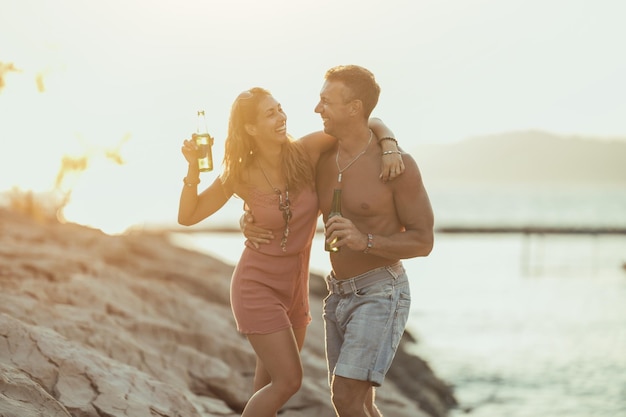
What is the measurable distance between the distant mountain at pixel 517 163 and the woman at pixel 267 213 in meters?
174

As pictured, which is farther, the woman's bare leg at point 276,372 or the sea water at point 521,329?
the sea water at point 521,329

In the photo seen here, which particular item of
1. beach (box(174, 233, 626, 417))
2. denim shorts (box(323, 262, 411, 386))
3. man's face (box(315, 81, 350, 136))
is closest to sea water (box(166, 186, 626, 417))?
beach (box(174, 233, 626, 417))

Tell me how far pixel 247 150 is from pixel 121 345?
235 centimetres

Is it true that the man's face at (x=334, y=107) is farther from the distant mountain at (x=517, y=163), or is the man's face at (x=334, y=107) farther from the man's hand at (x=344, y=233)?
the distant mountain at (x=517, y=163)

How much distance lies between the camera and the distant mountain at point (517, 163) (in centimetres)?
17962

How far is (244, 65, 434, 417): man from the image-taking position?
13.7 ft

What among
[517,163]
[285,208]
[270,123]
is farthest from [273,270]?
[517,163]

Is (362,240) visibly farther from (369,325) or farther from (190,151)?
(190,151)

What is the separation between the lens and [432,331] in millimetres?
18062

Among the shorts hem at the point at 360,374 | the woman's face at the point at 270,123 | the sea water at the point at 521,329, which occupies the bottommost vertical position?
the sea water at the point at 521,329

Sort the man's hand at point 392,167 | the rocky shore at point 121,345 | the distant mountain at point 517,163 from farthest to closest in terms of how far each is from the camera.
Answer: the distant mountain at point 517,163 < the rocky shore at point 121,345 < the man's hand at point 392,167

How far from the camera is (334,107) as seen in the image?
4398mm

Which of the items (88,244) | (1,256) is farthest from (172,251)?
(1,256)

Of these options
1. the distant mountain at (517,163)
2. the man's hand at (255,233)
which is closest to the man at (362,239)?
the man's hand at (255,233)
